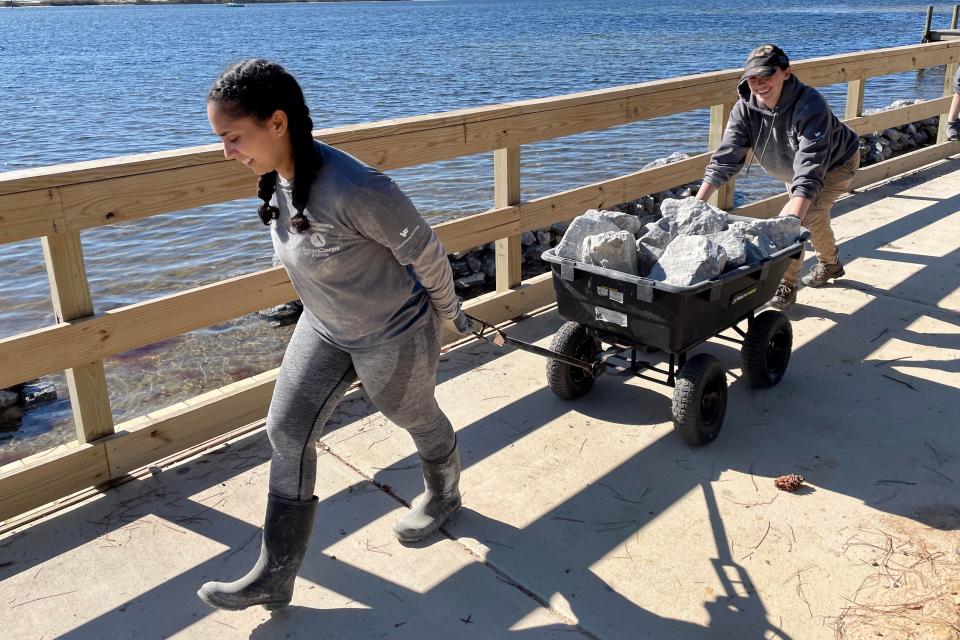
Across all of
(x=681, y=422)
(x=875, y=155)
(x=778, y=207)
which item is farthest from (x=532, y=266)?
(x=875, y=155)

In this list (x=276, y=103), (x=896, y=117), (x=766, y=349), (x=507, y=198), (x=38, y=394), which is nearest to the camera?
(x=276, y=103)

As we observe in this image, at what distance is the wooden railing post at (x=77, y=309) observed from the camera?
350cm

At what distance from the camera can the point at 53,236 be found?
3426 mm

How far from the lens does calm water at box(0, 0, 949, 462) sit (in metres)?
8.06

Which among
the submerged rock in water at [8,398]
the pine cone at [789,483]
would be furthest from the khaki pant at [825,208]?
the submerged rock in water at [8,398]

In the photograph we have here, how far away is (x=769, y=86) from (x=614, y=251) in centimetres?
151

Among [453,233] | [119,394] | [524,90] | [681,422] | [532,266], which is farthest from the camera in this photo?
[524,90]

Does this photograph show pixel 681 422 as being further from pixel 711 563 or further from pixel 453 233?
pixel 453 233

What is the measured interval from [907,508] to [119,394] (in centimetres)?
589

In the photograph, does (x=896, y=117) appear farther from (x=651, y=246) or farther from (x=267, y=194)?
(x=267, y=194)

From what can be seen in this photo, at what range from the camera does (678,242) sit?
382 cm

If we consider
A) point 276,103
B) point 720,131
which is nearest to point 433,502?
point 276,103

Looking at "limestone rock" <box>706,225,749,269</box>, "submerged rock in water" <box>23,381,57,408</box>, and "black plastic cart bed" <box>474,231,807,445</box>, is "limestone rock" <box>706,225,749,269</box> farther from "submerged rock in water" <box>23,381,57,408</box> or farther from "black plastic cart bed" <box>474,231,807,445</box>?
"submerged rock in water" <box>23,381,57,408</box>

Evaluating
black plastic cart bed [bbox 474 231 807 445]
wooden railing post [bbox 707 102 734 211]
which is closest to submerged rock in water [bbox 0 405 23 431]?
black plastic cart bed [bbox 474 231 807 445]
